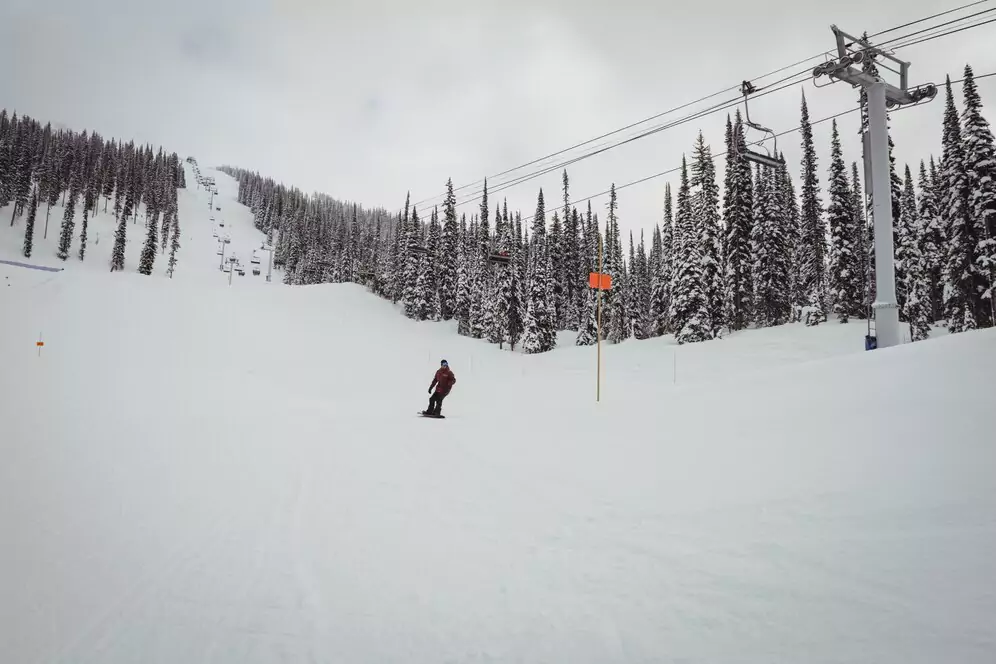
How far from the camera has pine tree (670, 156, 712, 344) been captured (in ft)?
117

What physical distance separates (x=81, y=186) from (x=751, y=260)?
128 m

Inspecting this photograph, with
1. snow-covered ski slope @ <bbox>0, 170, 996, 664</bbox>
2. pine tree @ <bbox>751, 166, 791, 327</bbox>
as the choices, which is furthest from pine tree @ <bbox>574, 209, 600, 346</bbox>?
snow-covered ski slope @ <bbox>0, 170, 996, 664</bbox>

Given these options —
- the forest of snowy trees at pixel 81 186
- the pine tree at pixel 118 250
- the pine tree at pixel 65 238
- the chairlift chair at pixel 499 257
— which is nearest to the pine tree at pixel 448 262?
the chairlift chair at pixel 499 257

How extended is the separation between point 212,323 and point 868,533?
38.5 meters

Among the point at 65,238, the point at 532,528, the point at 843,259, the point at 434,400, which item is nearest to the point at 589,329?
the point at 843,259

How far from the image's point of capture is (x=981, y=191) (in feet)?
91.5

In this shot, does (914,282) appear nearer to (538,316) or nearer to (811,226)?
(811,226)

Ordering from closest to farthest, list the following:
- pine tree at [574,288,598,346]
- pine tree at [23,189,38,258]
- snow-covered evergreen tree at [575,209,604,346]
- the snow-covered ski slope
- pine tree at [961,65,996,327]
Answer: the snow-covered ski slope, pine tree at [961,65,996,327], pine tree at [574,288,598,346], snow-covered evergreen tree at [575,209,604,346], pine tree at [23,189,38,258]

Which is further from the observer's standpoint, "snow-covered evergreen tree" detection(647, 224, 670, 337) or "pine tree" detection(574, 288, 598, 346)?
"snow-covered evergreen tree" detection(647, 224, 670, 337)

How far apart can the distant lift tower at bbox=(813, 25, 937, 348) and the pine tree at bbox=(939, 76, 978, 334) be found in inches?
867

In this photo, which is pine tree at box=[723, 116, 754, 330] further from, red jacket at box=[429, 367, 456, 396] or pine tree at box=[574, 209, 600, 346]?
red jacket at box=[429, 367, 456, 396]

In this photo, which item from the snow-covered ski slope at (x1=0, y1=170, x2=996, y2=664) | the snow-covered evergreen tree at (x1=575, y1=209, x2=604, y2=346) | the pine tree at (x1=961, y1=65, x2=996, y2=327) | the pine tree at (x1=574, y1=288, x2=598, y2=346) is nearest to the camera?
the snow-covered ski slope at (x1=0, y1=170, x2=996, y2=664)

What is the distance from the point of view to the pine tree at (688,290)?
35562mm

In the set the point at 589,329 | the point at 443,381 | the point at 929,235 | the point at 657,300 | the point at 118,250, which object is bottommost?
the point at 443,381
